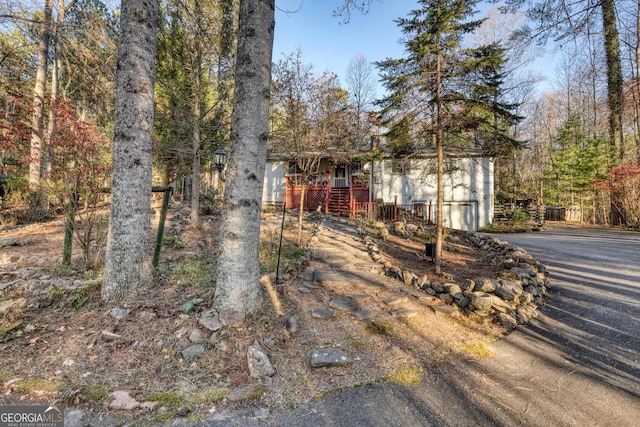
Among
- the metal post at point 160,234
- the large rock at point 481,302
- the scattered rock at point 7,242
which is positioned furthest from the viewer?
the scattered rock at point 7,242

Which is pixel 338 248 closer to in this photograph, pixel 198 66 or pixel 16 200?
pixel 198 66

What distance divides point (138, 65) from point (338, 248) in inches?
185

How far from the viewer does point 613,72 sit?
9414mm

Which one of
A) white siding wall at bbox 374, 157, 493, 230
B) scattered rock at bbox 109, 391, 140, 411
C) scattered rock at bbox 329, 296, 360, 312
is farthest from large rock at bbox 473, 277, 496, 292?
white siding wall at bbox 374, 157, 493, 230

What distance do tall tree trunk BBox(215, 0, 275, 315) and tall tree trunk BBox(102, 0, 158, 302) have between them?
111 centimetres

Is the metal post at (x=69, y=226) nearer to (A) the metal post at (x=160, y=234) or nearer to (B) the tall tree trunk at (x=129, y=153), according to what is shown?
(A) the metal post at (x=160, y=234)

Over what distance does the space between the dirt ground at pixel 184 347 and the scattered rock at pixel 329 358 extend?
49mm

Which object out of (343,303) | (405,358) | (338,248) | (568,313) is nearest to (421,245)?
(338,248)

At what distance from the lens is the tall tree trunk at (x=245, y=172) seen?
8.59 feet

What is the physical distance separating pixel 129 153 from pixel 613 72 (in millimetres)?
14821

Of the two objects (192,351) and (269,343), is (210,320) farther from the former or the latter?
(269,343)

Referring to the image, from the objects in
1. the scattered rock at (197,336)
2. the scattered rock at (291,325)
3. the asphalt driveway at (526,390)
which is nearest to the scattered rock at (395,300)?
the asphalt driveway at (526,390)

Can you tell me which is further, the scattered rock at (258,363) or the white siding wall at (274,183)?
the white siding wall at (274,183)

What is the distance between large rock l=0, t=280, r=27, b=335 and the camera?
2463mm
